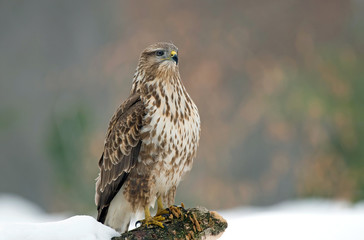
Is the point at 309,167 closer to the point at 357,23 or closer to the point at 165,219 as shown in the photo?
the point at 357,23

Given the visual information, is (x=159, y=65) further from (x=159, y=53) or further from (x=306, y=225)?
(x=306, y=225)

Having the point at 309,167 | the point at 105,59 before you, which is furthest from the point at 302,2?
the point at 105,59

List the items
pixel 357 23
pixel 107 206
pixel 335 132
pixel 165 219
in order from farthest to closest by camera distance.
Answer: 1. pixel 357 23
2. pixel 335 132
3. pixel 107 206
4. pixel 165 219

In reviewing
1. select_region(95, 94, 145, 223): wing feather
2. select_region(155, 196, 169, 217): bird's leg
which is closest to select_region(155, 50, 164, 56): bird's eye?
select_region(95, 94, 145, 223): wing feather

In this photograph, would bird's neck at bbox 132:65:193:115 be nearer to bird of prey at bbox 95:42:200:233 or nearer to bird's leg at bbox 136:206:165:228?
bird of prey at bbox 95:42:200:233

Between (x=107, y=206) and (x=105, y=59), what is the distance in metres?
6.12

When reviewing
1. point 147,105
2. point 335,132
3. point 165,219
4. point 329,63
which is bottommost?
point 165,219

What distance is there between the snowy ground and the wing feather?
46 cm

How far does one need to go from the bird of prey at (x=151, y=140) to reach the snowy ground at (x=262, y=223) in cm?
45

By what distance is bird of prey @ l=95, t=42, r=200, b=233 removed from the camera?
359cm

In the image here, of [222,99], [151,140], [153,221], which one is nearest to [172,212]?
[153,221]

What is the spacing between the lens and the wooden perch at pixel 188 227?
11.2 ft

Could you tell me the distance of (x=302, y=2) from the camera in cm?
992

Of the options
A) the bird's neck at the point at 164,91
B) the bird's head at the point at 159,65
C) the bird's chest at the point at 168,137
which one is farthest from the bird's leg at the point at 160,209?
the bird's head at the point at 159,65
